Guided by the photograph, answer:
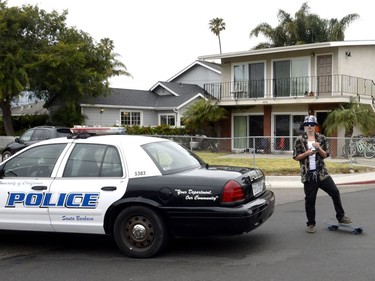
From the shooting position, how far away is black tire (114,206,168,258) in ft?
18.9

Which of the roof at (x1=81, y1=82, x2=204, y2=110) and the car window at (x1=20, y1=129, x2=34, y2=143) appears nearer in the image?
the car window at (x1=20, y1=129, x2=34, y2=143)

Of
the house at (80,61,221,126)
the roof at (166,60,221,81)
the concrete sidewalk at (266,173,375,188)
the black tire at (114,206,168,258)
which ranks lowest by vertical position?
the concrete sidewalk at (266,173,375,188)

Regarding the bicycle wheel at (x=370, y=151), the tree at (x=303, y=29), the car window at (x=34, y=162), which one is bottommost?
the bicycle wheel at (x=370, y=151)

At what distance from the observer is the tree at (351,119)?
2077cm

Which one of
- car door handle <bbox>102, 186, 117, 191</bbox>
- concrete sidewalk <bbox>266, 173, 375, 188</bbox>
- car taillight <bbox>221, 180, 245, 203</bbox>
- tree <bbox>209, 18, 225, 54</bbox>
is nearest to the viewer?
car taillight <bbox>221, 180, 245, 203</bbox>

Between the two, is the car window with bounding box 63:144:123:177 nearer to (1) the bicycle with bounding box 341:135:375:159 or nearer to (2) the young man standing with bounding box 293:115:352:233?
(2) the young man standing with bounding box 293:115:352:233

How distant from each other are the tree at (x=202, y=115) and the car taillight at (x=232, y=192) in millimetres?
19186

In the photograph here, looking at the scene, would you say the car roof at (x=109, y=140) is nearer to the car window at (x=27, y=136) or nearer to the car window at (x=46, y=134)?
the car window at (x=46, y=134)

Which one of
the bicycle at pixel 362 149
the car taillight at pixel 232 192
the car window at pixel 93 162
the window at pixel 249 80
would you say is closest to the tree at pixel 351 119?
the bicycle at pixel 362 149

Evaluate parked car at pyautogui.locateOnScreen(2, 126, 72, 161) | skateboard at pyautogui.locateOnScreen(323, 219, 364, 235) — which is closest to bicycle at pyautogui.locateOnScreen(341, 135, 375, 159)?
parked car at pyautogui.locateOnScreen(2, 126, 72, 161)

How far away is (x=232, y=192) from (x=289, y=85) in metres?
19.3

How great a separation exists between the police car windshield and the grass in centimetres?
901

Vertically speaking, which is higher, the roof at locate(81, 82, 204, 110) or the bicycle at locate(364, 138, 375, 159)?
the roof at locate(81, 82, 204, 110)

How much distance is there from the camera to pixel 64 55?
92.5 ft
